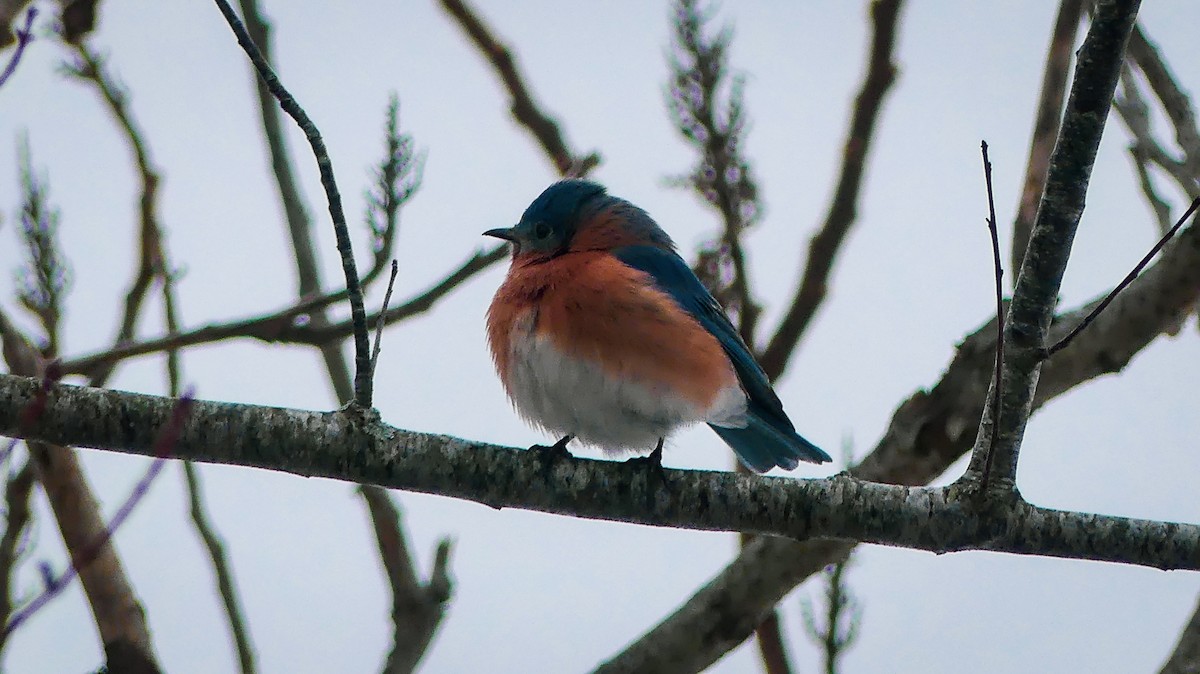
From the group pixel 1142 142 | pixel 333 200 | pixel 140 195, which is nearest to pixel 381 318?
pixel 333 200

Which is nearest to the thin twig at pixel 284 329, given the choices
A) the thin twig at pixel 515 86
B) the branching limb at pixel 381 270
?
the branching limb at pixel 381 270

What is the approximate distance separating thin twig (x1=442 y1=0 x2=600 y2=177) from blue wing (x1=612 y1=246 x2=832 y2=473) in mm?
783

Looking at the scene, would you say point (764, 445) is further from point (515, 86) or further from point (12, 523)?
point (12, 523)

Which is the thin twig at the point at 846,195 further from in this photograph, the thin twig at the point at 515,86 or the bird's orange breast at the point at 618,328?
the thin twig at the point at 515,86

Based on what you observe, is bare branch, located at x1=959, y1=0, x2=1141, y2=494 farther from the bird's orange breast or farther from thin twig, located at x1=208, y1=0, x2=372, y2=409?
thin twig, located at x1=208, y1=0, x2=372, y2=409

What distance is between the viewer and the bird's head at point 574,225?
203 inches

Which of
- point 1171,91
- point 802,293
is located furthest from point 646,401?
point 1171,91

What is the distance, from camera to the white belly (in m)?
4.30

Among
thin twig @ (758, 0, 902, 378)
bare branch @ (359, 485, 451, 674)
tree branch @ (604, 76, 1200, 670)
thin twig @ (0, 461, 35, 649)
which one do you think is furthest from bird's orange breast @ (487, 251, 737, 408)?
thin twig @ (0, 461, 35, 649)

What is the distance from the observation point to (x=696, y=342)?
4.46 m

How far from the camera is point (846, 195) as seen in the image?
4793 millimetres

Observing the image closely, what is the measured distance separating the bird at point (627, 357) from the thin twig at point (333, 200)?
1018mm

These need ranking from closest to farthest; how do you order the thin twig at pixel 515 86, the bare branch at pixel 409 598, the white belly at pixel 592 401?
the white belly at pixel 592 401 < the bare branch at pixel 409 598 < the thin twig at pixel 515 86

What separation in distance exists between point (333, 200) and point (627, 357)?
1437 millimetres
